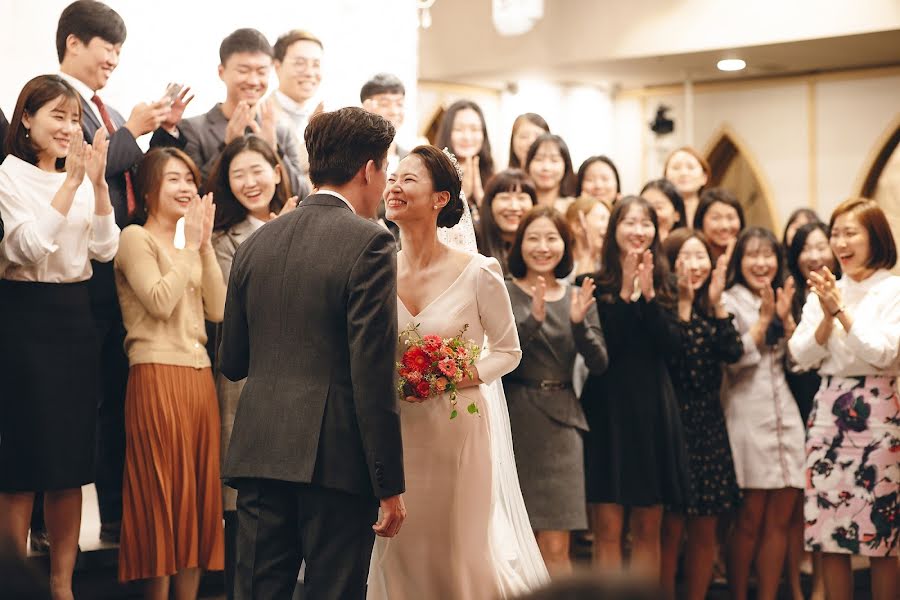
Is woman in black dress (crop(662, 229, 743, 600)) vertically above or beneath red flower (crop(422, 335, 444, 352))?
beneath

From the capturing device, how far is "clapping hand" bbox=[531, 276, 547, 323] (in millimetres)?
5250

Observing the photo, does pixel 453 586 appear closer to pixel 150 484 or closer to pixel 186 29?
pixel 150 484

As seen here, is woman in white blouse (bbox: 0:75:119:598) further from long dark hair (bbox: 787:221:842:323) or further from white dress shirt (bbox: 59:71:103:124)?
long dark hair (bbox: 787:221:842:323)

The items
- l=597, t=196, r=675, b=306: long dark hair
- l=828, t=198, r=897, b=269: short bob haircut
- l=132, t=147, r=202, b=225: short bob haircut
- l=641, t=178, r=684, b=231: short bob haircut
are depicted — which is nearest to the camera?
l=132, t=147, r=202, b=225: short bob haircut

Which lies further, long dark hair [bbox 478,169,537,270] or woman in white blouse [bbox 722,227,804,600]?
woman in white blouse [bbox 722,227,804,600]

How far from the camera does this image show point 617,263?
5.82 metres

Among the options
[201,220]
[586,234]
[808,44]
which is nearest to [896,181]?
[808,44]

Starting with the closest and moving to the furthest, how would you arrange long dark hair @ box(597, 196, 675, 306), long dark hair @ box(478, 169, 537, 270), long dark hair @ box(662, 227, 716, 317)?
1. long dark hair @ box(597, 196, 675, 306)
2. long dark hair @ box(478, 169, 537, 270)
3. long dark hair @ box(662, 227, 716, 317)

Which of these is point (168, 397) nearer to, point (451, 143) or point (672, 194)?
point (451, 143)

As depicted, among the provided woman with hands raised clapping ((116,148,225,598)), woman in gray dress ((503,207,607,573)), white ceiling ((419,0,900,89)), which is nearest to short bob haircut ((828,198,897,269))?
woman in gray dress ((503,207,607,573))

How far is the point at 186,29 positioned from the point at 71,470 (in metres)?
2.64

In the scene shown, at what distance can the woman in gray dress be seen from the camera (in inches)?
214

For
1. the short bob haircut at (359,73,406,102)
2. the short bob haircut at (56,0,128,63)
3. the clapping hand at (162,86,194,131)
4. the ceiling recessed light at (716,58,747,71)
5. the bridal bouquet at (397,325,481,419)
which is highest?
the ceiling recessed light at (716,58,747,71)

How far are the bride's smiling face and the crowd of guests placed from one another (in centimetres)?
109
